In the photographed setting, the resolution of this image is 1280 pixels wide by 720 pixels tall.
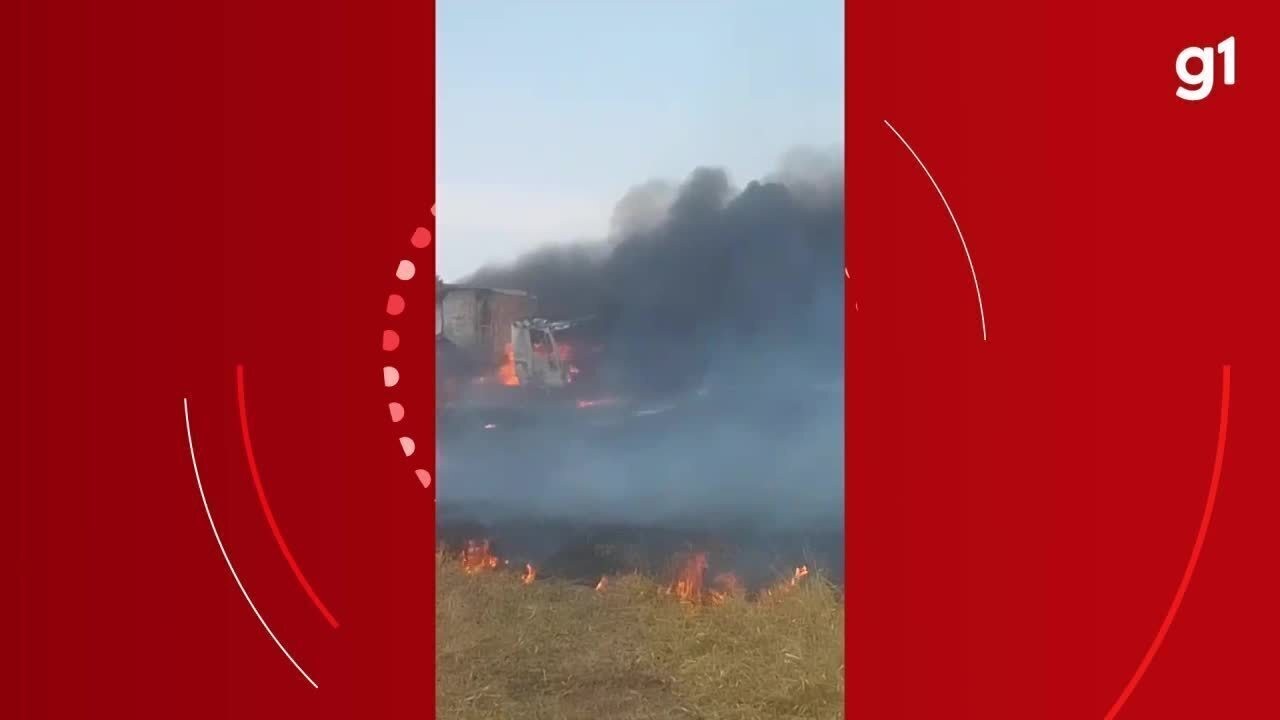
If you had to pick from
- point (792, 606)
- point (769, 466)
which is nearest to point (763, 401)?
point (769, 466)

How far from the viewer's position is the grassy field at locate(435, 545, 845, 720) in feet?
12.0

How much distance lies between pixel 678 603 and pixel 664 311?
3.52ft

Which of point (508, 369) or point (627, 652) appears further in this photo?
point (508, 369)

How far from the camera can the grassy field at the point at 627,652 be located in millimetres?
3658

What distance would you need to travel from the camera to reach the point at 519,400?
4.05 metres
